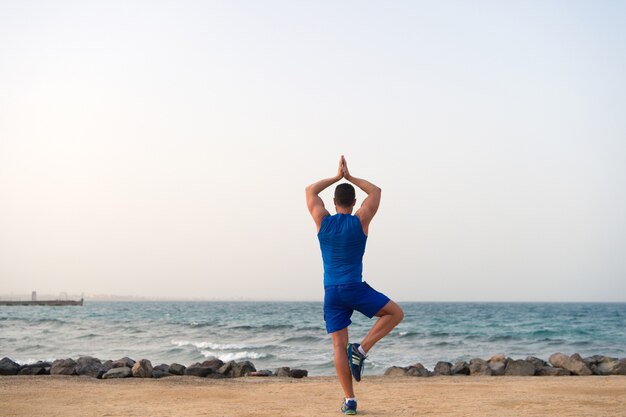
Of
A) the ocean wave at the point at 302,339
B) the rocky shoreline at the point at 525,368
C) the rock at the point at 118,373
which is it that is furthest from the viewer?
the ocean wave at the point at 302,339

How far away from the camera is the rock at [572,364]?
13.5 m

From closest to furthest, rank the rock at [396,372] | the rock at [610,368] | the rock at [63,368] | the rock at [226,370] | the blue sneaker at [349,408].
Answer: the blue sneaker at [349,408] → the rock at [63,368] → the rock at [226,370] → the rock at [396,372] → the rock at [610,368]

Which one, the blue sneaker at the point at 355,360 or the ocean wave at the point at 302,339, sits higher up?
the blue sneaker at the point at 355,360

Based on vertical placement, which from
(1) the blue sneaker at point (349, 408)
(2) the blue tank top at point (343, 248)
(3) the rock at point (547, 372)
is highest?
(2) the blue tank top at point (343, 248)

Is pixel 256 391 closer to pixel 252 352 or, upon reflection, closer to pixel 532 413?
pixel 532 413

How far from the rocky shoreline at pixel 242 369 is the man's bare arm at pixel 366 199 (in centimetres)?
639

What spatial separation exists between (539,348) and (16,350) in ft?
67.0

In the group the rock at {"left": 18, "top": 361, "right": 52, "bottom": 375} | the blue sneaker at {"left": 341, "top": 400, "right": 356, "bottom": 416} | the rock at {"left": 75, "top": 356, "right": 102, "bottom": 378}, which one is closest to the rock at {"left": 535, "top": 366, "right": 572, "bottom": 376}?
the blue sneaker at {"left": 341, "top": 400, "right": 356, "bottom": 416}

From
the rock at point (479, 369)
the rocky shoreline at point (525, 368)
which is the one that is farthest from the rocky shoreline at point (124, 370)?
the rock at point (479, 369)

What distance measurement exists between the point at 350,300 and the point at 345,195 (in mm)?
1038

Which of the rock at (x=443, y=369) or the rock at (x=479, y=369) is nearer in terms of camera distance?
the rock at (x=479, y=369)

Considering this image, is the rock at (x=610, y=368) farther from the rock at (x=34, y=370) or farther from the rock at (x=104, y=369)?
the rock at (x=34, y=370)

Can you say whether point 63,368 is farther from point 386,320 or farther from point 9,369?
point 386,320

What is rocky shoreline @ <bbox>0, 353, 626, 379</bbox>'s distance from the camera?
1190 cm
